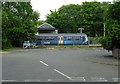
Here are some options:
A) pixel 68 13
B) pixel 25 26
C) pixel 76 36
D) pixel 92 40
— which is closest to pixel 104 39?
pixel 25 26

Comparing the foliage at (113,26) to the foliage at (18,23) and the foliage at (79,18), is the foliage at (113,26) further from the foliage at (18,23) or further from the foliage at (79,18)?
the foliage at (79,18)

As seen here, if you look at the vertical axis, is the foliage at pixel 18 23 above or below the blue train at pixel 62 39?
above

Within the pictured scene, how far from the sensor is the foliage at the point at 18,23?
5262cm

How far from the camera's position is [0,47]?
4688 cm

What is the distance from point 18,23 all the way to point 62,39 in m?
14.4

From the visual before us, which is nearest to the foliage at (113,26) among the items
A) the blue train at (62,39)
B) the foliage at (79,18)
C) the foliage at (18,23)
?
the foliage at (18,23)

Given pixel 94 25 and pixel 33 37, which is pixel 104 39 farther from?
pixel 94 25

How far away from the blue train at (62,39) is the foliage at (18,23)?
6707 millimetres

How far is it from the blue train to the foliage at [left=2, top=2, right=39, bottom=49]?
6.71 m

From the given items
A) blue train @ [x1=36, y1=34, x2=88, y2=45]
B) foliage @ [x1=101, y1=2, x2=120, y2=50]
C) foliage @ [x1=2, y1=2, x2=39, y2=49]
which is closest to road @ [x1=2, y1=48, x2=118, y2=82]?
foliage @ [x1=101, y1=2, x2=120, y2=50]

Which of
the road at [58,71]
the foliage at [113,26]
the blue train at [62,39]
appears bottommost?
the road at [58,71]

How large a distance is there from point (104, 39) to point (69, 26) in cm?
4645

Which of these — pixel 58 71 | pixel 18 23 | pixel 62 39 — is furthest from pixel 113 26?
pixel 62 39

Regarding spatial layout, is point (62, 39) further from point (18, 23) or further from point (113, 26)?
point (113, 26)
